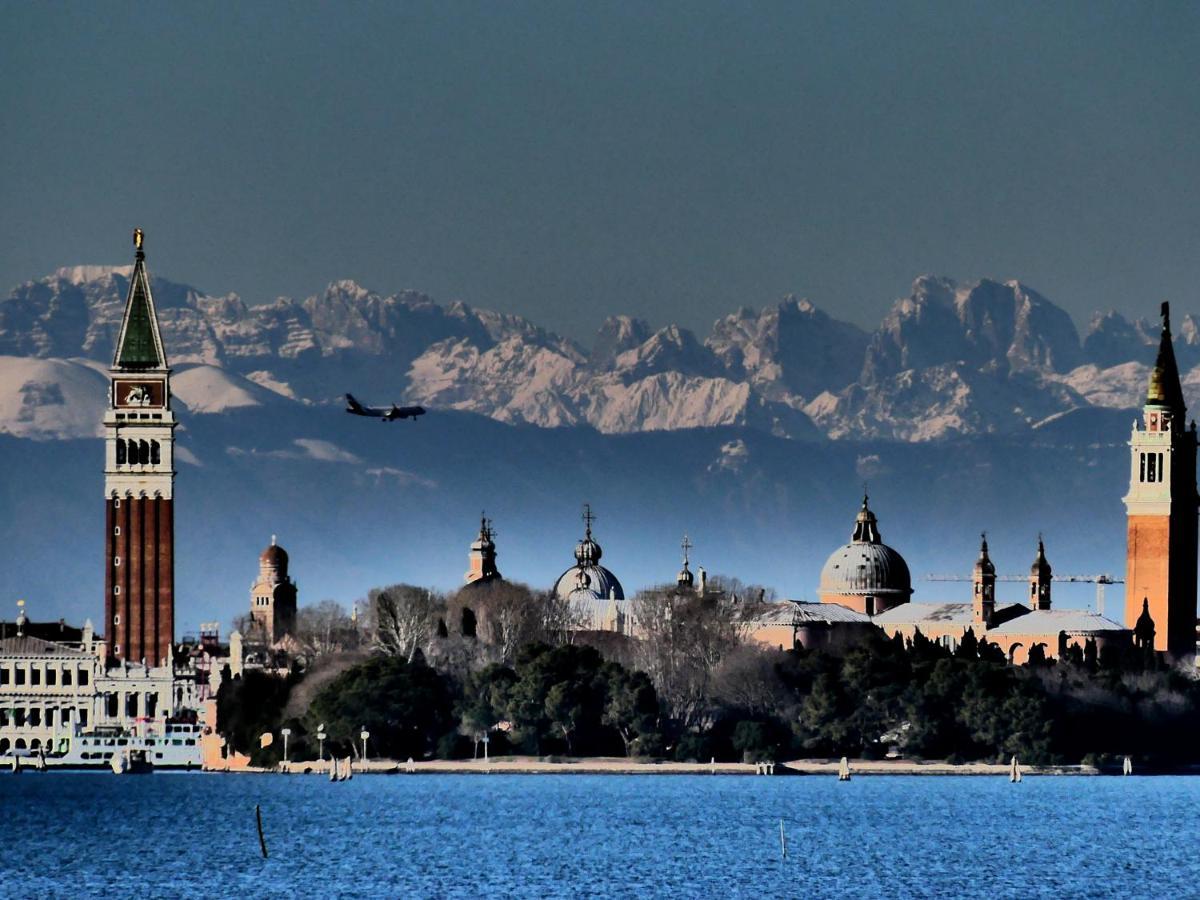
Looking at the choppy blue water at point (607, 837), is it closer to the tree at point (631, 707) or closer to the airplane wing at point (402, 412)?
the tree at point (631, 707)

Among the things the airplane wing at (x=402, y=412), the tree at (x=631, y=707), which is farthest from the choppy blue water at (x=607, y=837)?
the airplane wing at (x=402, y=412)

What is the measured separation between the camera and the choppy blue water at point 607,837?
129m

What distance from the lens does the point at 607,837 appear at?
491 ft

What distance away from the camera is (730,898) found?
12288cm

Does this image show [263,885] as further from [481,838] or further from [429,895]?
[481,838]

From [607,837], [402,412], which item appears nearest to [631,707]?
[402,412]

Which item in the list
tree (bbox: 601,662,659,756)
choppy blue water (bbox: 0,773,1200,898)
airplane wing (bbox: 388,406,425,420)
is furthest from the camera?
tree (bbox: 601,662,659,756)

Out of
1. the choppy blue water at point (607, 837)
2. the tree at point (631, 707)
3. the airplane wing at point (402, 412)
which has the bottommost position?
the choppy blue water at point (607, 837)

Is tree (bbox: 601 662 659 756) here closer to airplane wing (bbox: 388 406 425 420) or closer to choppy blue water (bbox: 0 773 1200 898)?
choppy blue water (bbox: 0 773 1200 898)

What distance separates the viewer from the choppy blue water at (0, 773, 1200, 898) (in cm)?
12875

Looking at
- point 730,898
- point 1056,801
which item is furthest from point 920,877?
point 1056,801

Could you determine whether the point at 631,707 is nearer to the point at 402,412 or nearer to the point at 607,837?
the point at 402,412

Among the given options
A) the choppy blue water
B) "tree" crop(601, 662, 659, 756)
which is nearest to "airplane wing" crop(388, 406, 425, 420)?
"tree" crop(601, 662, 659, 756)

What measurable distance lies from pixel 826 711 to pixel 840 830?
1761 inches
